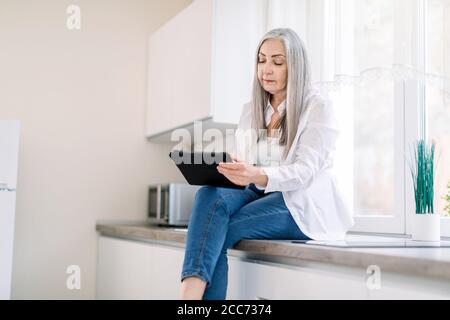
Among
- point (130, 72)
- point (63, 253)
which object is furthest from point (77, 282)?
point (130, 72)

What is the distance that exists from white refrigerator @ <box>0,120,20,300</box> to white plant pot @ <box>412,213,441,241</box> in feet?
5.80

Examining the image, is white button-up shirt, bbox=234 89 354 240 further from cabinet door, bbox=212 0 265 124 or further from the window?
cabinet door, bbox=212 0 265 124

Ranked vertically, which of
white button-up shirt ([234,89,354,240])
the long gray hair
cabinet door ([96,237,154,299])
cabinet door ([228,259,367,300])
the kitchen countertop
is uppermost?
the long gray hair

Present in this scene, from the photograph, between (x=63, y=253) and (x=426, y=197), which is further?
(x=63, y=253)

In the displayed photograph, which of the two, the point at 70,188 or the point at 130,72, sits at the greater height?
the point at 130,72

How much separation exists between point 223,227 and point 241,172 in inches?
6.9

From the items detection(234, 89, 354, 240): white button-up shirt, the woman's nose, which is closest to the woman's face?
the woman's nose

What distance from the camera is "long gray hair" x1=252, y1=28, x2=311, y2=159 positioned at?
6.86 feet

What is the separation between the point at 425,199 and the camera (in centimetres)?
198

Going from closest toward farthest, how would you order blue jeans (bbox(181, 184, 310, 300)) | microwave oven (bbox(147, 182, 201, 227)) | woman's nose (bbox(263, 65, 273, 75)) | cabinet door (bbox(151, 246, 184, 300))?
blue jeans (bbox(181, 184, 310, 300)) → woman's nose (bbox(263, 65, 273, 75)) → cabinet door (bbox(151, 246, 184, 300)) → microwave oven (bbox(147, 182, 201, 227))

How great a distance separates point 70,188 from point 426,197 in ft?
6.66

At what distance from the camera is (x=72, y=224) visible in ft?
11.2
